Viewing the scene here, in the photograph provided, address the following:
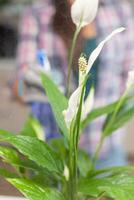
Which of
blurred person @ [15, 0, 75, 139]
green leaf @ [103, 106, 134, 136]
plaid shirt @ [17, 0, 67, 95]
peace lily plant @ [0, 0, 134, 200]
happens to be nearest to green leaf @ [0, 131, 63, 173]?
peace lily plant @ [0, 0, 134, 200]

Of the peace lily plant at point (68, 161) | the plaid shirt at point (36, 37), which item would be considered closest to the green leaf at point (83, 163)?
the peace lily plant at point (68, 161)

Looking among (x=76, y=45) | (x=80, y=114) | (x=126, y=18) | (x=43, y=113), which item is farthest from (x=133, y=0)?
(x=80, y=114)

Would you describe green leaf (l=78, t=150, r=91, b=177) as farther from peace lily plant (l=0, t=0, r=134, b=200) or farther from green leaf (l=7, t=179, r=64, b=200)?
green leaf (l=7, t=179, r=64, b=200)

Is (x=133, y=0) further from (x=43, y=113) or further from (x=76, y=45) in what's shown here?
(x=76, y=45)

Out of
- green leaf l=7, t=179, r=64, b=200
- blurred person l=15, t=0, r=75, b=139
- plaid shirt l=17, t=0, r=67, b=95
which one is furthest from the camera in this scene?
plaid shirt l=17, t=0, r=67, b=95

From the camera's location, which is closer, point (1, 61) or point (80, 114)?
point (80, 114)

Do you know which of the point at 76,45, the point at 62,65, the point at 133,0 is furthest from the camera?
the point at 133,0

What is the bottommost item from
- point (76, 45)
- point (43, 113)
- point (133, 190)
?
point (133, 190)

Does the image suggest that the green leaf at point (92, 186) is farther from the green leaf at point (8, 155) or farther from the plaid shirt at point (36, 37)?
the plaid shirt at point (36, 37)
